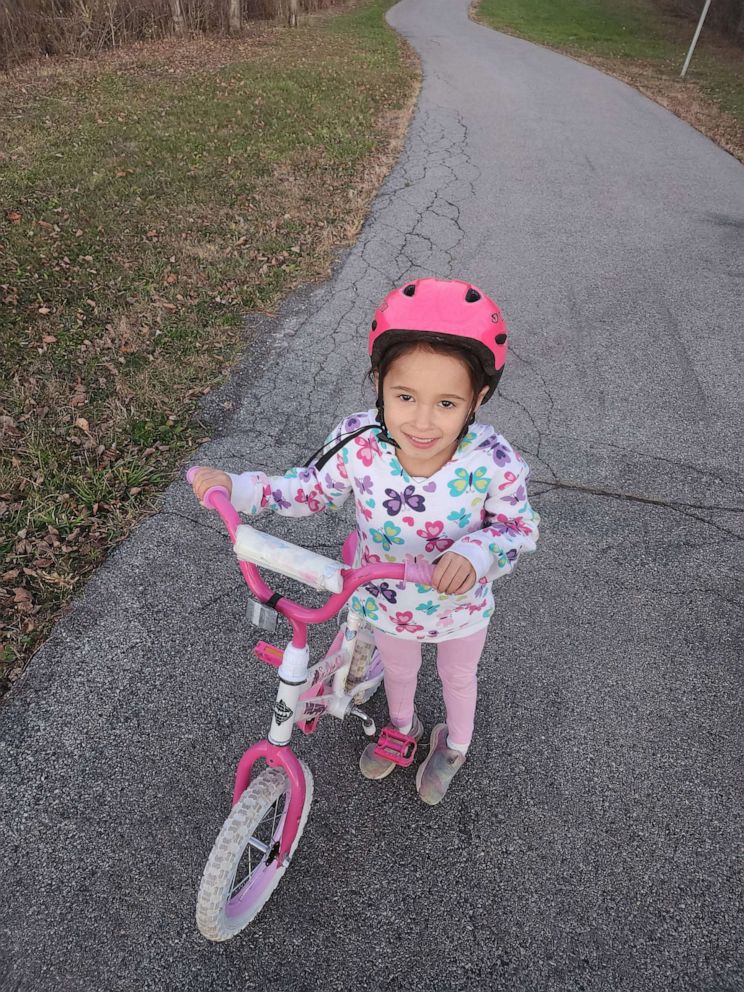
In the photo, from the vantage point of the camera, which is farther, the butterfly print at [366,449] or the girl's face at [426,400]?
the butterfly print at [366,449]

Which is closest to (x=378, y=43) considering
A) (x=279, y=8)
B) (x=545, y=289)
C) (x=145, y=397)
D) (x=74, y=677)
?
A: (x=279, y=8)

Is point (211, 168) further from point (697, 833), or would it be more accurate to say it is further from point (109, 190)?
point (697, 833)

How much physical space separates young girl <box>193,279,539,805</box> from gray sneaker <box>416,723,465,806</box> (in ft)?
1.43

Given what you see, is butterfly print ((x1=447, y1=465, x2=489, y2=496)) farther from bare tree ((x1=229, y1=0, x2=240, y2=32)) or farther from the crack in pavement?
bare tree ((x1=229, y1=0, x2=240, y2=32))

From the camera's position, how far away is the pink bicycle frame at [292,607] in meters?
1.48

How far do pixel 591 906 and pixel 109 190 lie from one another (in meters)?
7.87

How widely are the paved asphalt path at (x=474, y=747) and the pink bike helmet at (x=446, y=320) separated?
1689 mm

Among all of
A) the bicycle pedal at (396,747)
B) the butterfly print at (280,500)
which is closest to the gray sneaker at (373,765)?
the bicycle pedal at (396,747)

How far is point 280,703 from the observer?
176 cm

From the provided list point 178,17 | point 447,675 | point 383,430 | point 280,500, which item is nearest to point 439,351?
point 383,430

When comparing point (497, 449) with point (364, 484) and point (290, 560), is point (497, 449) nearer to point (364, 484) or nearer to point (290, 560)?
point (364, 484)

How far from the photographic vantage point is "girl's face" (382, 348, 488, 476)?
5.20ft

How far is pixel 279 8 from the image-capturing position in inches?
720

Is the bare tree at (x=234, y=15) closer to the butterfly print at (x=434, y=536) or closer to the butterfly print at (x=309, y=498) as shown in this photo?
the butterfly print at (x=309, y=498)
